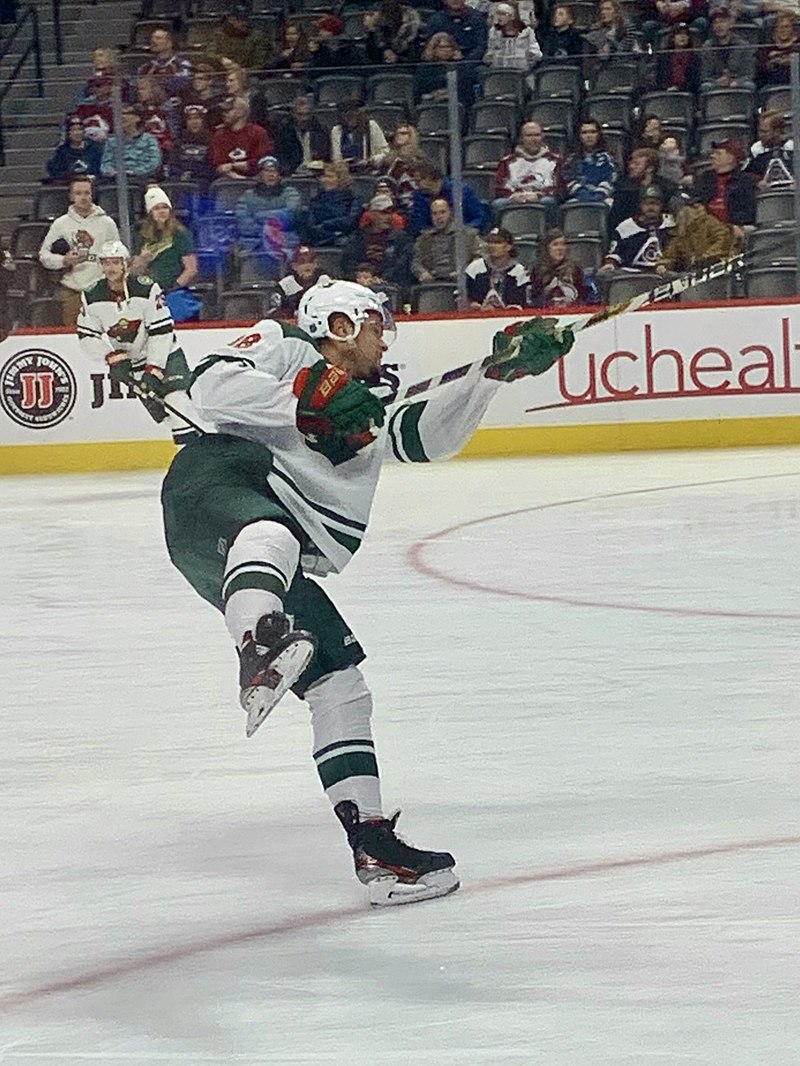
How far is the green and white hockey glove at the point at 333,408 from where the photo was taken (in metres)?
3.67

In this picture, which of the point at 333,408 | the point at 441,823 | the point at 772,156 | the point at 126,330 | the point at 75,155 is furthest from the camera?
the point at 75,155

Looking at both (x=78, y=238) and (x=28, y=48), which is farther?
(x=28, y=48)

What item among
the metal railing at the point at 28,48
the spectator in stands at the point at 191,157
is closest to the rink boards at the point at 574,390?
the spectator in stands at the point at 191,157

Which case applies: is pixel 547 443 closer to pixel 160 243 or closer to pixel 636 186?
pixel 636 186

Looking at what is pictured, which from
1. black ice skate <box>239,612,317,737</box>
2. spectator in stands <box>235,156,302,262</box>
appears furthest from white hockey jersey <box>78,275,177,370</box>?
black ice skate <box>239,612,317,737</box>

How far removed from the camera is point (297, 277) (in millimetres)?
12016

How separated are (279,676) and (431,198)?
9.07m

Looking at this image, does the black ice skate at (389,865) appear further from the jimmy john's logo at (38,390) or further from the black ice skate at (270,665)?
the jimmy john's logo at (38,390)

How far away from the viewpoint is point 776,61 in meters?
11.9

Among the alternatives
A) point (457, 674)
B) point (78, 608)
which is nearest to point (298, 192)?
point (78, 608)

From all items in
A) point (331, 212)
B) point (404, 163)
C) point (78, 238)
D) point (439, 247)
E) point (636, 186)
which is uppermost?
point (404, 163)

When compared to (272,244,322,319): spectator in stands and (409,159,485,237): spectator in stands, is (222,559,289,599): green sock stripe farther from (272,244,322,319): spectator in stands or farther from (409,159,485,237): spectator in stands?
(409,159,485,237): spectator in stands

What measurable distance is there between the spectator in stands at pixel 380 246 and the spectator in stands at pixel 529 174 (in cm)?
60

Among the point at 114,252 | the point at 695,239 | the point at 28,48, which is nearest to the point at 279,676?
the point at 114,252
